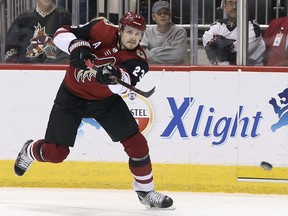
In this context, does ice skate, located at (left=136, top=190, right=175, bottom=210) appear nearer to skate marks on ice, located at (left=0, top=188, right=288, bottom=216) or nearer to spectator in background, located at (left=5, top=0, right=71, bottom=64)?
skate marks on ice, located at (left=0, top=188, right=288, bottom=216)

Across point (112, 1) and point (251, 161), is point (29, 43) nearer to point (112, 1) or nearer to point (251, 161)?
point (112, 1)

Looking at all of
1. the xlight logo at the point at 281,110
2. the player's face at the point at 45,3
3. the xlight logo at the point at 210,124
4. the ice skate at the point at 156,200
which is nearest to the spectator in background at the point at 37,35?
the player's face at the point at 45,3

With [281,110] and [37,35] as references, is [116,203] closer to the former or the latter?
[281,110]

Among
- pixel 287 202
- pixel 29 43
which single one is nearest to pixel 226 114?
pixel 287 202

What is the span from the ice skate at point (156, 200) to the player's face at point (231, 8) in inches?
58.5

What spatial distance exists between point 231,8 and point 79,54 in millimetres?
1672

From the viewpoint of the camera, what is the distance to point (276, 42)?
238 inches

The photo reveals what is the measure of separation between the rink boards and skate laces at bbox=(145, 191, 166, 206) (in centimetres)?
81

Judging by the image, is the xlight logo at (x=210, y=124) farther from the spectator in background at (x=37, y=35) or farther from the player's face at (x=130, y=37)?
the player's face at (x=130, y=37)

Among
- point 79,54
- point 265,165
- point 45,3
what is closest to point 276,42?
point 265,165

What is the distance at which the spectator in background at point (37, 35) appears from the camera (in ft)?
20.4

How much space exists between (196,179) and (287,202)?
695mm

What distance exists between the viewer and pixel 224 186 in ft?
19.6

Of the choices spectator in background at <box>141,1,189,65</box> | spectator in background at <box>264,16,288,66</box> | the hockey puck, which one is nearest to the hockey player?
the hockey puck
